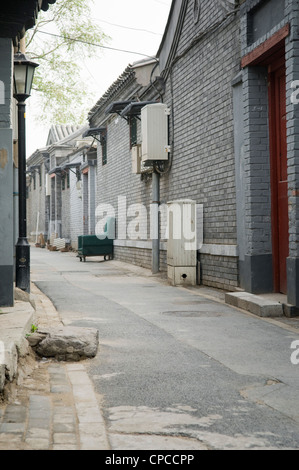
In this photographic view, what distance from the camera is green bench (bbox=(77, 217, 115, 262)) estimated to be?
2133 centimetres

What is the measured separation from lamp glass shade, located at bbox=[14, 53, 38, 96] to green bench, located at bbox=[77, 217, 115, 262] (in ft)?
39.7

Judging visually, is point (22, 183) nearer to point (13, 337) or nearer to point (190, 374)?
point (13, 337)

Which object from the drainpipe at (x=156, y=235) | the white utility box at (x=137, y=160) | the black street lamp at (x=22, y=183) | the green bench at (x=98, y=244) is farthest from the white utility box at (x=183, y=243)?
the green bench at (x=98, y=244)

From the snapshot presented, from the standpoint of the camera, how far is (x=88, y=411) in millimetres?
4086

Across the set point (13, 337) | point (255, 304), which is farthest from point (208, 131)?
point (13, 337)

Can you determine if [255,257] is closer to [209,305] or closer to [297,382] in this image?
[209,305]

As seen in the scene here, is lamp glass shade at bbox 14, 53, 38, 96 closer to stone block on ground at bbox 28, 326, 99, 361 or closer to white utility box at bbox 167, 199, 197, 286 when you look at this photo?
white utility box at bbox 167, 199, 197, 286

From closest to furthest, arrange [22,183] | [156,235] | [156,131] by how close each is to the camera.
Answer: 1. [22,183]
2. [156,131]
3. [156,235]

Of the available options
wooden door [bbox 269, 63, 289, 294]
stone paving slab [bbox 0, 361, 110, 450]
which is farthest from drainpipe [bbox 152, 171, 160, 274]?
stone paving slab [bbox 0, 361, 110, 450]

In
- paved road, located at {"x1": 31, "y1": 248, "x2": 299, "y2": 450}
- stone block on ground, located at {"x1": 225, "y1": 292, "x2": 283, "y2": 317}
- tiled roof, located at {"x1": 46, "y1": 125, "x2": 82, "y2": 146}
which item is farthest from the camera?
tiled roof, located at {"x1": 46, "y1": 125, "x2": 82, "y2": 146}

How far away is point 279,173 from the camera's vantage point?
9789 millimetres

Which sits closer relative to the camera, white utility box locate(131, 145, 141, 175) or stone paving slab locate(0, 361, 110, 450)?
stone paving slab locate(0, 361, 110, 450)

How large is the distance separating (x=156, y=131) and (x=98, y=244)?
24.9ft

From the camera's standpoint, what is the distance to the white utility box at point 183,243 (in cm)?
1248
